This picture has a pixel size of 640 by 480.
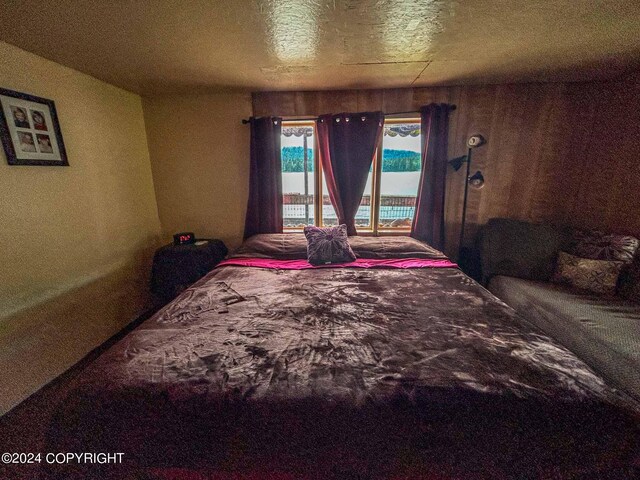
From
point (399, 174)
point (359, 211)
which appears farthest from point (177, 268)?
point (399, 174)

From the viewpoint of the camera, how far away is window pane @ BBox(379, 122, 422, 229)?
2557 millimetres

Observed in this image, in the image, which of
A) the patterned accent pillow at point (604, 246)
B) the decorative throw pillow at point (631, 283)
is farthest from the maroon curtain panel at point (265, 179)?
the decorative throw pillow at point (631, 283)

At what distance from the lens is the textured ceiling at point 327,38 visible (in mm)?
1207

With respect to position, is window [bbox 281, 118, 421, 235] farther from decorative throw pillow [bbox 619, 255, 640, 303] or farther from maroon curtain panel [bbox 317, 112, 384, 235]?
decorative throw pillow [bbox 619, 255, 640, 303]

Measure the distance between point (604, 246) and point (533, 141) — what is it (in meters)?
1.13

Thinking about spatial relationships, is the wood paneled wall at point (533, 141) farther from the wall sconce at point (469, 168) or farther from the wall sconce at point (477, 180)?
the wall sconce at point (477, 180)

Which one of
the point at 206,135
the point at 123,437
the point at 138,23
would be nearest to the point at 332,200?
the point at 206,135

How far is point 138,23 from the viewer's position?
51.1 inches

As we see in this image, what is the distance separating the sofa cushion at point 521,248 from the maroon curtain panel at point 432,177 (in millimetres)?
445

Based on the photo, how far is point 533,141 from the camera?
7.76ft

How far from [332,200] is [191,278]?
1587 mm

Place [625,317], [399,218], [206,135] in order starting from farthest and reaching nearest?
[399,218], [206,135], [625,317]

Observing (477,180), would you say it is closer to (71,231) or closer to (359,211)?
(359,211)

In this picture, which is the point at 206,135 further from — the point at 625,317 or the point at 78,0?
the point at 625,317
